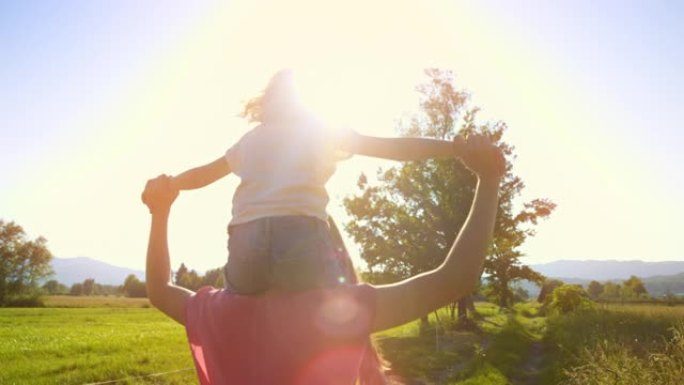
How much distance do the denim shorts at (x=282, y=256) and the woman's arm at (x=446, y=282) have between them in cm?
13

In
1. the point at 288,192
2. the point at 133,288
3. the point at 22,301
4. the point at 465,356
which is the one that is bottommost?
the point at 465,356

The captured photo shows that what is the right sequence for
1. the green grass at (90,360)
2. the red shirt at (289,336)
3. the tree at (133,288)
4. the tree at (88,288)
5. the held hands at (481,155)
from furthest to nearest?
the tree at (88,288) < the tree at (133,288) < the green grass at (90,360) < the held hands at (481,155) < the red shirt at (289,336)

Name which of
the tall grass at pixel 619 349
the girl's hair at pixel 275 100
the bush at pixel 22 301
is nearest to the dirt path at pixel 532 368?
the tall grass at pixel 619 349

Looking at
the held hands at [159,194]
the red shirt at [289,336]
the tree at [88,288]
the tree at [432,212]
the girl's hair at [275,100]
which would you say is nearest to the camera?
the red shirt at [289,336]

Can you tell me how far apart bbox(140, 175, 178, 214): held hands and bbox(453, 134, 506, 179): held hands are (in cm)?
93

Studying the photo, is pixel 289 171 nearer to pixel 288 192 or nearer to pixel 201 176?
pixel 288 192

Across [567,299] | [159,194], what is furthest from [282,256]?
[567,299]

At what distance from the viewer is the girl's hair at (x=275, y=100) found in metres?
1.34

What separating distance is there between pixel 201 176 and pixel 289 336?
27.1 inches

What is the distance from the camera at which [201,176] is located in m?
1.49

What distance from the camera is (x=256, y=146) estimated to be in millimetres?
1276

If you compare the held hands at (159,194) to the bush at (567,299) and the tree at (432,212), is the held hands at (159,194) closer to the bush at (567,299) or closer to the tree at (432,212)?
the tree at (432,212)

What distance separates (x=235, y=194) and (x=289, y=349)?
0.47 meters

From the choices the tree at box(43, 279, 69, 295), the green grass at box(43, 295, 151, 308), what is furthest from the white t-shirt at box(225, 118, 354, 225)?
the tree at box(43, 279, 69, 295)
